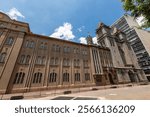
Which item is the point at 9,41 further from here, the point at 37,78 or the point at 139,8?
the point at 139,8

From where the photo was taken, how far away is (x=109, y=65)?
32344mm

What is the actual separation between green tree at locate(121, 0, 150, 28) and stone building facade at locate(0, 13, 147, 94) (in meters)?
20.1

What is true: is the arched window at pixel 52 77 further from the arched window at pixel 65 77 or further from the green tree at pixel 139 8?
the green tree at pixel 139 8

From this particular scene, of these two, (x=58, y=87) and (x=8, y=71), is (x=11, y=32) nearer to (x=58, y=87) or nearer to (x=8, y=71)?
(x=8, y=71)

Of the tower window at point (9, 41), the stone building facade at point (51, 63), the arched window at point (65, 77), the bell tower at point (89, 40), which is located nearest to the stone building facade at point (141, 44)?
the stone building facade at point (51, 63)

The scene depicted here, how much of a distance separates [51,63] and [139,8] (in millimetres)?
21234

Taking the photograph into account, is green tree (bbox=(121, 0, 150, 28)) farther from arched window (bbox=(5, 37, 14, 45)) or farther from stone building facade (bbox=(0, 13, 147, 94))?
arched window (bbox=(5, 37, 14, 45))

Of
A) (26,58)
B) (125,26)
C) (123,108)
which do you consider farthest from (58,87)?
(125,26)

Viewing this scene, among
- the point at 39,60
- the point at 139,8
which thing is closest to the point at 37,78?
the point at 39,60

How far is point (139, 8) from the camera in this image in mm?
6742

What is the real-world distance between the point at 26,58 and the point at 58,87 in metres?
10.9

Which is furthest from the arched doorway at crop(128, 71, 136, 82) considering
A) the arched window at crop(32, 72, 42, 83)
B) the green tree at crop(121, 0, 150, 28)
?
the arched window at crop(32, 72, 42, 83)

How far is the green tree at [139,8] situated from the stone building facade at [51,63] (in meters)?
20.1

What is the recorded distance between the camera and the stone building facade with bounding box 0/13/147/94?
18516 millimetres
